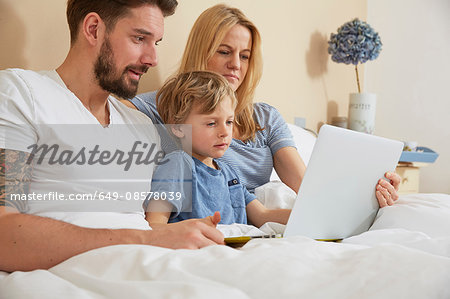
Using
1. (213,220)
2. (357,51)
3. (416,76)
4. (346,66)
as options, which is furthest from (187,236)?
(416,76)

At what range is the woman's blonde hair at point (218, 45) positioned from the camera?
5.81 ft

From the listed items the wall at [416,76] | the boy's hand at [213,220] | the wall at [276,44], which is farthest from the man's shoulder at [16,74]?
the wall at [416,76]

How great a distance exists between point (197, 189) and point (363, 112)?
1.85 metres

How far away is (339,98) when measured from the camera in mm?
Result: 3166

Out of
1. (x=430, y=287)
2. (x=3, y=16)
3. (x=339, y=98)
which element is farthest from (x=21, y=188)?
(x=339, y=98)

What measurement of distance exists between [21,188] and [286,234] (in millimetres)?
584

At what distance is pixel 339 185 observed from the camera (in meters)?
1.14

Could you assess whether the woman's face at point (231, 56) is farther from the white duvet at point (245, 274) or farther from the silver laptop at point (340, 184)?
the white duvet at point (245, 274)

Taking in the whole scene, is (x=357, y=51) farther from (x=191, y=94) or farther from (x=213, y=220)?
(x=213, y=220)

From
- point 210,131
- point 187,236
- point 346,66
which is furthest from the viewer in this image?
point 346,66

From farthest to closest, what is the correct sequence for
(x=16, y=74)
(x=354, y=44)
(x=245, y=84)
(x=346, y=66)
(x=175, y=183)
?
(x=346, y=66) < (x=354, y=44) < (x=245, y=84) < (x=175, y=183) < (x=16, y=74)

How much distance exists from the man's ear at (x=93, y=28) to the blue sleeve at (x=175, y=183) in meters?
0.38

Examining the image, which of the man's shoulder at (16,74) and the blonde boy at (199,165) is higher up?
the man's shoulder at (16,74)

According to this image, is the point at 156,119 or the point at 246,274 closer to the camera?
the point at 246,274
